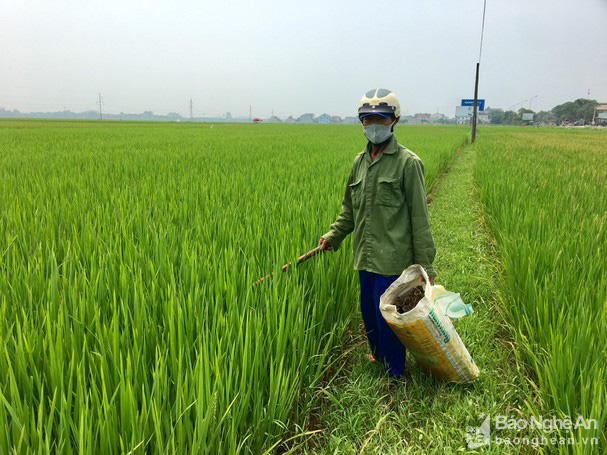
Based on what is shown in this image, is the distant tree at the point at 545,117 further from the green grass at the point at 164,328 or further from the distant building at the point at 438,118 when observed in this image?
the green grass at the point at 164,328

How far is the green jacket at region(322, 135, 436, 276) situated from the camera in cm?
173

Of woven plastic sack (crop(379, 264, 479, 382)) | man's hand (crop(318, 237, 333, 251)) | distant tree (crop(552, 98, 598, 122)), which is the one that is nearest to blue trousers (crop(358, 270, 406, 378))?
woven plastic sack (crop(379, 264, 479, 382))

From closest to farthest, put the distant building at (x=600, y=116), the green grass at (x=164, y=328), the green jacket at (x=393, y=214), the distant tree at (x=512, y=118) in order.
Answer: the green grass at (x=164, y=328), the green jacket at (x=393, y=214), the distant building at (x=600, y=116), the distant tree at (x=512, y=118)

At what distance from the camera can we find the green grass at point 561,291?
1.34 meters

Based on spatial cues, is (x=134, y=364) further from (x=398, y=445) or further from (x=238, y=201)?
(x=238, y=201)

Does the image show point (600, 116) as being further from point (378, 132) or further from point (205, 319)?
point (205, 319)

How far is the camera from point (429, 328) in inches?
60.4

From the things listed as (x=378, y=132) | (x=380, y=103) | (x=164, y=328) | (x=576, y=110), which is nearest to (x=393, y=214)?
(x=378, y=132)

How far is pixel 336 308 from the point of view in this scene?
7.36 ft

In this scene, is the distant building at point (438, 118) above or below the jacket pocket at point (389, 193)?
above

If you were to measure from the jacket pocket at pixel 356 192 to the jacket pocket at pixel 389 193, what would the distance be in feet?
0.41

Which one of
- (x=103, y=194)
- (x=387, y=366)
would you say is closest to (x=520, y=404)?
(x=387, y=366)

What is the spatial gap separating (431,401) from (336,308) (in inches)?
28.3

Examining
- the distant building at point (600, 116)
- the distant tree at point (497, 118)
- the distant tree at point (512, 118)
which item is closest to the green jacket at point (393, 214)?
the distant building at point (600, 116)
